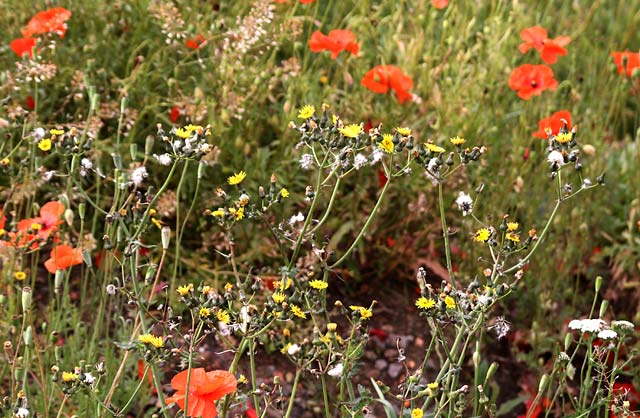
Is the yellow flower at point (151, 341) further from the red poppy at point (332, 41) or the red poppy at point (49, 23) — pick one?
the red poppy at point (332, 41)

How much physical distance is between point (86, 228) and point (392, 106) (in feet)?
3.17

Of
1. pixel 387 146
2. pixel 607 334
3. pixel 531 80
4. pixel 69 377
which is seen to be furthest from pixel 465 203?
pixel 531 80

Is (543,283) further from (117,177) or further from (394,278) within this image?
(117,177)

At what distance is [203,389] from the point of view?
1561 mm

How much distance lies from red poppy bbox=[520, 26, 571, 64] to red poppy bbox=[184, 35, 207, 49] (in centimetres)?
94

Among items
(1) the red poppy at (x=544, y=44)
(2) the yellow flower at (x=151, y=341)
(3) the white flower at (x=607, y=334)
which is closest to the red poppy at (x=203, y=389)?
(2) the yellow flower at (x=151, y=341)

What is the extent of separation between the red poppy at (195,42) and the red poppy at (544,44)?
94 cm

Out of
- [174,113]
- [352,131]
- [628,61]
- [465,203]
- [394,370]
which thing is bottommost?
[394,370]

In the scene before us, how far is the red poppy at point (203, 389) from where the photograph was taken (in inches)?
61.5

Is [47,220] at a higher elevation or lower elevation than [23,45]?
lower

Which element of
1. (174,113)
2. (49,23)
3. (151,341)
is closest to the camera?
(151,341)

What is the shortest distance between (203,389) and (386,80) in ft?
4.72

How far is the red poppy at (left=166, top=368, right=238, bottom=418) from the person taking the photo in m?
1.56

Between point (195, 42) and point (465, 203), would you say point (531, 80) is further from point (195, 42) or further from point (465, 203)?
point (465, 203)
